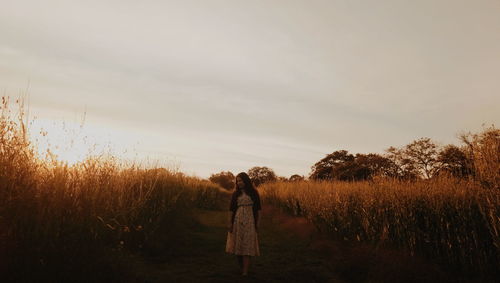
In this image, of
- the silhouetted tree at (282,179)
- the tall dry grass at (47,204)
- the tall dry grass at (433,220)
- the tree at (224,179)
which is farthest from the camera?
the tree at (224,179)

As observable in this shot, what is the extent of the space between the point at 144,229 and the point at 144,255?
86 centimetres

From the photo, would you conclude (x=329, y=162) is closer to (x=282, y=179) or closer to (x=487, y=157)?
(x=282, y=179)

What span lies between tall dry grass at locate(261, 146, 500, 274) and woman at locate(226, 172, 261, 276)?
12.3ft

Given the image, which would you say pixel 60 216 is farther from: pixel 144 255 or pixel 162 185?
→ pixel 162 185

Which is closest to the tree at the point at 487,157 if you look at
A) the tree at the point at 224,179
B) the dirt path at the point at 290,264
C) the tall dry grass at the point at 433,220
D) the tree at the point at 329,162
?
the tall dry grass at the point at 433,220

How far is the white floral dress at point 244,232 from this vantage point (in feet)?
23.4

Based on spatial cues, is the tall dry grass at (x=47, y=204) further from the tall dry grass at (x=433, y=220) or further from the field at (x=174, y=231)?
the tall dry grass at (x=433, y=220)

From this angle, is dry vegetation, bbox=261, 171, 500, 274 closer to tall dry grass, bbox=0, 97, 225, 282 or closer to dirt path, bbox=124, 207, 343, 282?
dirt path, bbox=124, 207, 343, 282

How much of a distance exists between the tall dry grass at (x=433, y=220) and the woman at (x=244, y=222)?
12.3 ft

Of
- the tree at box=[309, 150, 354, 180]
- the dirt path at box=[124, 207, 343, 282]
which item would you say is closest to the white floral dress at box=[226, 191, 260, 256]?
the dirt path at box=[124, 207, 343, 282]

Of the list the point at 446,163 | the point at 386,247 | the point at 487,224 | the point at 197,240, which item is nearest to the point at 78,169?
the point at 197,240

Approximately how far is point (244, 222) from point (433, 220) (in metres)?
4.69

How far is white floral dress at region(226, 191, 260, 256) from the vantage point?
7.14 m

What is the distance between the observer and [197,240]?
11164mm
